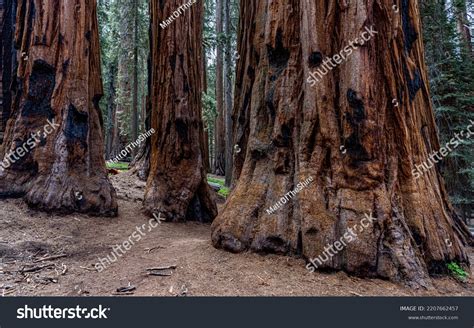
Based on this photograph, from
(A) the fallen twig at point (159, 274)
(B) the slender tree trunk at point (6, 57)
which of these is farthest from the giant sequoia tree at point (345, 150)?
(B) the slender tree trunk at point (6, 57)

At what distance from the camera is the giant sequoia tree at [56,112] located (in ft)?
17.8

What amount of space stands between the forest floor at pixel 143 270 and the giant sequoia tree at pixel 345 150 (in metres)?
0.22

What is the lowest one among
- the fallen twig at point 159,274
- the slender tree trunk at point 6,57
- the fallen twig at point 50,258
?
the fallen twig at point 159,274

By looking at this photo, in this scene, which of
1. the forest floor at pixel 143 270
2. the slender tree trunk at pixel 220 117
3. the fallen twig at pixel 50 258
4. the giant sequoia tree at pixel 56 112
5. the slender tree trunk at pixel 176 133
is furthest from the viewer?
the slender tree trunk at pixel 220 117

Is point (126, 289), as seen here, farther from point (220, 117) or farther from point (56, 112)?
point (220, 117)

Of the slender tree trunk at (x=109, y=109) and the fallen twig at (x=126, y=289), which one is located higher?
the slender tree trunk at (x=109, y=109)

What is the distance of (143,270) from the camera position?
347 centimetres

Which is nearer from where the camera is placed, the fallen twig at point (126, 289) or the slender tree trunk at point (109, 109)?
the fallen twig at point (126, 289)

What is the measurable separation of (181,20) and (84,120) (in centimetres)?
306

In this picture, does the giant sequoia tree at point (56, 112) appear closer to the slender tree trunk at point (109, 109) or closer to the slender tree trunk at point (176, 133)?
the slender tree trunk at point (176, 133)

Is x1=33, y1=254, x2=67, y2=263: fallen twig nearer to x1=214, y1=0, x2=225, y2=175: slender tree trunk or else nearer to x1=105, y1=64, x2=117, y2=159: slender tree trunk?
x1=214, y1=0, x2=225, y2=175: slender tree trunk

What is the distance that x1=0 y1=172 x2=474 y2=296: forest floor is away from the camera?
2908 mm
